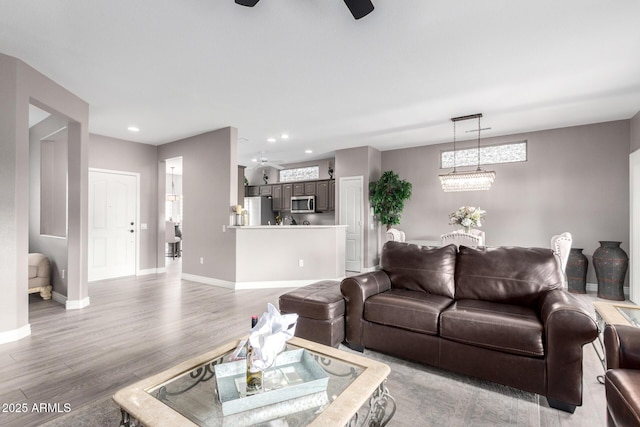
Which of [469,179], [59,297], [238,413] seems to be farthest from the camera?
[469,179]

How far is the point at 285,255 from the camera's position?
5.30m

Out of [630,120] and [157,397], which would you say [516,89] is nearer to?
[630,120]

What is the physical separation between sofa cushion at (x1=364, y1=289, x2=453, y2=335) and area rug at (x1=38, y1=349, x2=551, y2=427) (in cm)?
37

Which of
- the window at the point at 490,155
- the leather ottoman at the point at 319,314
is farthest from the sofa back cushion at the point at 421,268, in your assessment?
the window at the point at 490,155

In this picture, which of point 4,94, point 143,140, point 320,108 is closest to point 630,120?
point 320,108

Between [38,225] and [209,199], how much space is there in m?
2.74

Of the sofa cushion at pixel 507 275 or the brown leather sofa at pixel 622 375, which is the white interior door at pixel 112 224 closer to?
the sofa cushion at pixel 507 275

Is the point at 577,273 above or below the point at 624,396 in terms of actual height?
below

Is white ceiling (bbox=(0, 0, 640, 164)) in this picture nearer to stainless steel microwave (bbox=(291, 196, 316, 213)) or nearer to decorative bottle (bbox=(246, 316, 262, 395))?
decorative bottle (bbox=(246, 316, 262, 395))

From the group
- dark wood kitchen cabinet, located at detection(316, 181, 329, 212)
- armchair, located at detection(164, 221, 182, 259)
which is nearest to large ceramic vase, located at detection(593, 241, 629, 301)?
dark wood kitchen cabinet, located at detection(316, 181, 329, 212)

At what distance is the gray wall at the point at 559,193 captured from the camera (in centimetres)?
475

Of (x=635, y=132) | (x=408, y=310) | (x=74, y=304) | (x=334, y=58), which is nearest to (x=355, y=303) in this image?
(x=408, y=310)

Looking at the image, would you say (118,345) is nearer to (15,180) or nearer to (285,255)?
(15,180)

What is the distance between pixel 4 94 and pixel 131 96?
1.17m
